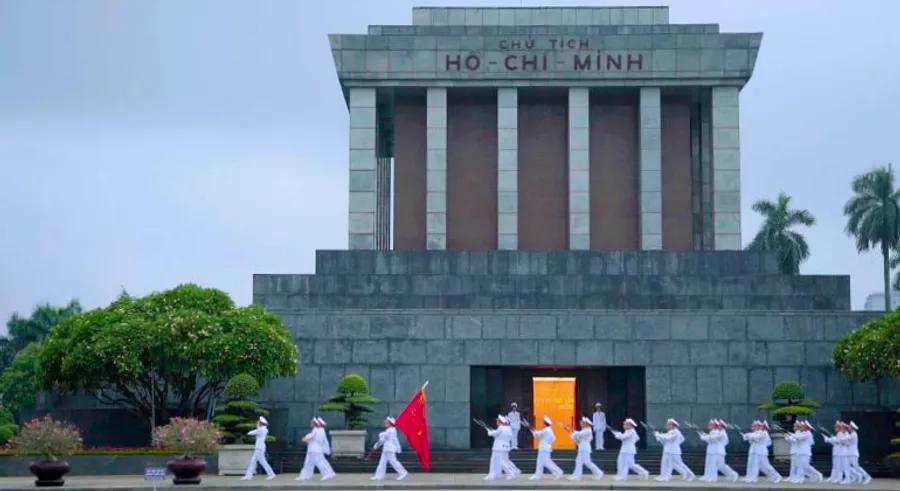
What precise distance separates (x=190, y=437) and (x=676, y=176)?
→ 21717mm

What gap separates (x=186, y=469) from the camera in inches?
1208

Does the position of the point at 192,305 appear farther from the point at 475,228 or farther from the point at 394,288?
the point at 475,228

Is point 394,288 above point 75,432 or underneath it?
above

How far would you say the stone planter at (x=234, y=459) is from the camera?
33969 millimetres

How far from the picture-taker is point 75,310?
8356 cm

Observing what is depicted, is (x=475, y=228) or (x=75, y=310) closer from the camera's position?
(x=475, y=228)

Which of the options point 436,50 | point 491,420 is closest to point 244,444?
point 491,420

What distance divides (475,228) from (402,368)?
8.82 m

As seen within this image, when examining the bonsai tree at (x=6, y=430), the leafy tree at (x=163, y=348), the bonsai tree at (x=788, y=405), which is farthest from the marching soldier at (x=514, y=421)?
the bonsai tree at (x=6, y=430)

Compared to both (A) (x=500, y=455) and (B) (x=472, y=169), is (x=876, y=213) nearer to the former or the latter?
(B) (x=472, y=169)

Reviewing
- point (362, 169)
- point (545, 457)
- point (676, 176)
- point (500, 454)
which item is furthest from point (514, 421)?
point (676, 176)

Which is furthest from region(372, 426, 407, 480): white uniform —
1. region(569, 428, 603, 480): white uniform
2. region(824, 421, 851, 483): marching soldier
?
region(824, 421, 851, 483): marching soldier

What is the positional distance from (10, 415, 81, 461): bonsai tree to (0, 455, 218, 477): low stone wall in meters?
2.15

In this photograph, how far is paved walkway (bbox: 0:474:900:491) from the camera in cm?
2984
